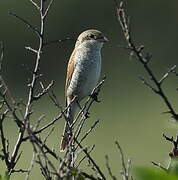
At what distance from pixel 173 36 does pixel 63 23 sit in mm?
2371

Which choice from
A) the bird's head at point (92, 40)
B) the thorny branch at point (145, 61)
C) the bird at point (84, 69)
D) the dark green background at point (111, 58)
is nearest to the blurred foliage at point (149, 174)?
the thorny branch at point (145, 61)

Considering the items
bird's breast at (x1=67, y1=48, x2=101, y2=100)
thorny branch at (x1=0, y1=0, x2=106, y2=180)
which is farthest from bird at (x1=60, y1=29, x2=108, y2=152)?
thorny branch at (x1=0, y1=0, x2=106, y2=180)

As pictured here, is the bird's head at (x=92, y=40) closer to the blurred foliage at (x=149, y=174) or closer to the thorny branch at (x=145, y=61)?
the thorny branch at (x=145, y=61)

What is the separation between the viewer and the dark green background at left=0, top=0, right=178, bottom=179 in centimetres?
1636

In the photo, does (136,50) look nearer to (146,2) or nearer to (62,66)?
(62,66)

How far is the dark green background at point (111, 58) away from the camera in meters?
16.4

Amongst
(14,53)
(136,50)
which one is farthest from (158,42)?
(136,50)

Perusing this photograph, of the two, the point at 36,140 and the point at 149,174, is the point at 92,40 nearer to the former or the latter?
the point at 36,140

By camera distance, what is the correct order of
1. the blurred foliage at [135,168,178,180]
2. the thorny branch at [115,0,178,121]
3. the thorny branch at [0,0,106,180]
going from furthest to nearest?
the thorny branch at [0,0,106,180] < the thorny branch at [115,0,178,121] < the blurred foliage at [135,168,178,180]

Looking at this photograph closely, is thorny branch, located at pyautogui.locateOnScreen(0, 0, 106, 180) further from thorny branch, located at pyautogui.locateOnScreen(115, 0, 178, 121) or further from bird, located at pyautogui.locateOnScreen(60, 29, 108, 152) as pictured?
bird, located at pyautogui.locateOnScreen(60, 29, 108, 152)

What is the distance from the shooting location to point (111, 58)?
1872 cm

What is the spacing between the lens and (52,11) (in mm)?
19078

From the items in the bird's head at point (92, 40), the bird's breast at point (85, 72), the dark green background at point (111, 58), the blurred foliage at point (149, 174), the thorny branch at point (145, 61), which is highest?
the dark green background at point (111, 58)

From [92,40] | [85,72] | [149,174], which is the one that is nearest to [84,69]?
[85,72]
